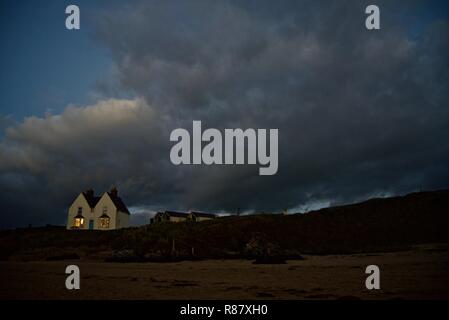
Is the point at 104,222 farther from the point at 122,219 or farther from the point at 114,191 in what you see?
the point at 114,191

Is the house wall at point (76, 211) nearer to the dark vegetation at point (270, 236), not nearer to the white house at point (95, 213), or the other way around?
the white house at point (95, 213)

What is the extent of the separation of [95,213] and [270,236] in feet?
104

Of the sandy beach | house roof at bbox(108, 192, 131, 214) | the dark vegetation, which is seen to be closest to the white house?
house roof at bbox(108, 192, 131, 214)

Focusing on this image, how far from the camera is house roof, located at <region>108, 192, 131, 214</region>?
59884mm

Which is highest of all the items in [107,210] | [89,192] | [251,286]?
[89,192]

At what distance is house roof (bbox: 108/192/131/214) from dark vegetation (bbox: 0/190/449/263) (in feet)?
39.9

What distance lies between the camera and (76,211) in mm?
59969

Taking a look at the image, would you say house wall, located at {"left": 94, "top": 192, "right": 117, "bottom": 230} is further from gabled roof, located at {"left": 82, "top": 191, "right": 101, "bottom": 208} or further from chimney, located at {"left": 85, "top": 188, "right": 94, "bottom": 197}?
chimney, located at {"left": 85, "top": 188, "right": 94, "bottom": 197}

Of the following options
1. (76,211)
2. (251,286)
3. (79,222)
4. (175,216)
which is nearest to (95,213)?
(79,222)

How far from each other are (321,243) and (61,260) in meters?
27.7

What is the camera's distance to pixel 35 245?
42.5 meters
